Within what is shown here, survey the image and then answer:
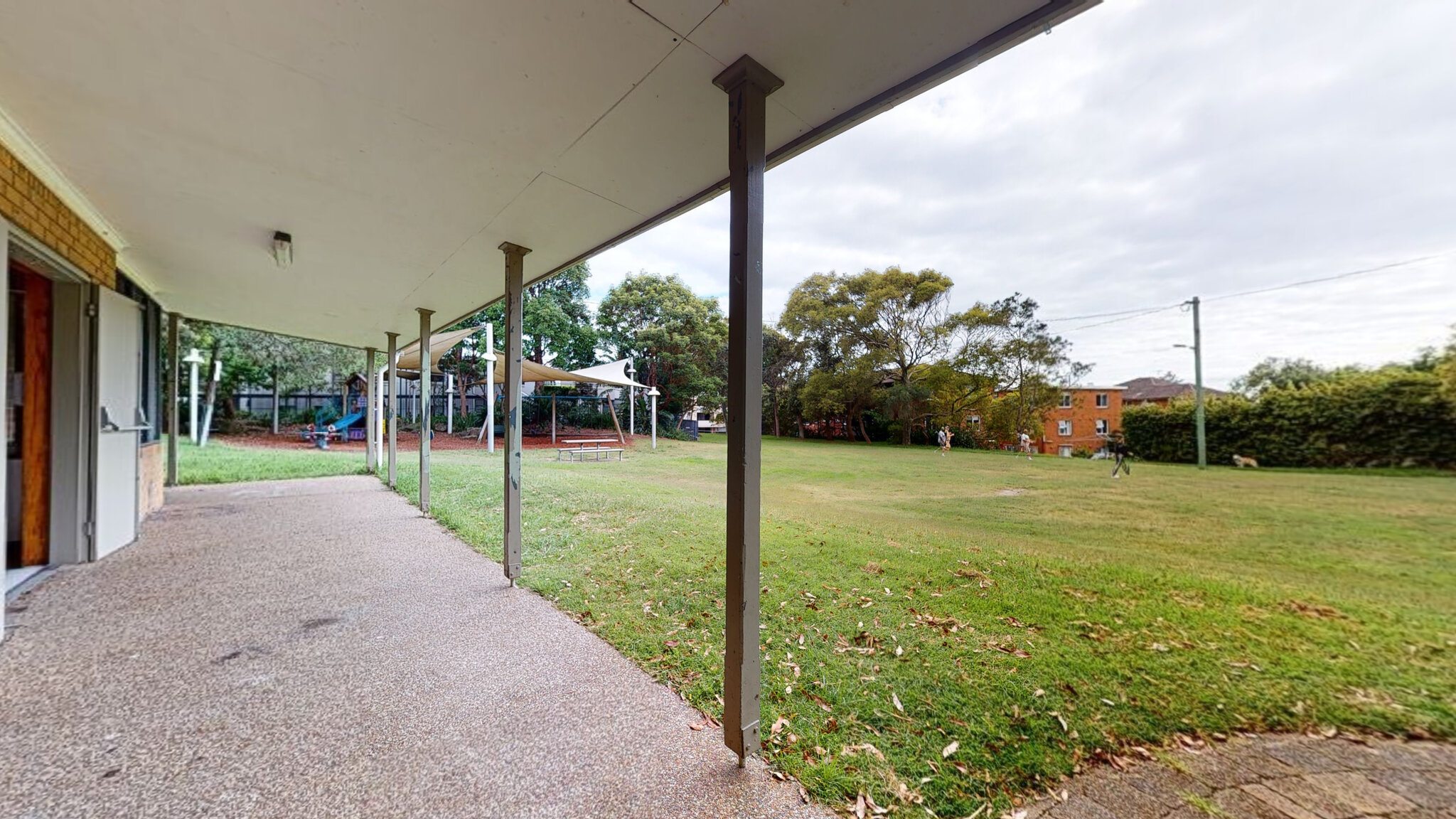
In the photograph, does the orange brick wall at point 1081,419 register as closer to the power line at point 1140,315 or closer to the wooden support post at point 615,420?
the power line at point 1140,315

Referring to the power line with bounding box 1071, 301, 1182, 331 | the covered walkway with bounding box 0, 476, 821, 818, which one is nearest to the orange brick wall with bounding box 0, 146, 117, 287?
the covered walkway with bounding box 0, 476, 821, 818

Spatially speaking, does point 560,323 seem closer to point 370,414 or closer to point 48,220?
point 370,414

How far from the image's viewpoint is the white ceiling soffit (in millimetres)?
1355

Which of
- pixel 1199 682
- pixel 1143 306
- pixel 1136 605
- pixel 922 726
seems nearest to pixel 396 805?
pixel 922 726

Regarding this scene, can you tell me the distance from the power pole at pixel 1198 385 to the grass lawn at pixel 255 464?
16642 mm

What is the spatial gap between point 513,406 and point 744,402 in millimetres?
2229

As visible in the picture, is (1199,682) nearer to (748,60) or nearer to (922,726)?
(922,726)

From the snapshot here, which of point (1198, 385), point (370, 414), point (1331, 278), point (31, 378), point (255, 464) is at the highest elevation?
point (1331, 278)

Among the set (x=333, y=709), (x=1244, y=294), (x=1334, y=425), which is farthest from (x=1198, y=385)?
(x=333, y=709)

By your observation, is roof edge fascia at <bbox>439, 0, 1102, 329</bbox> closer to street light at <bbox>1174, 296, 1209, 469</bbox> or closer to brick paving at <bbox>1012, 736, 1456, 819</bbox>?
brick paving at <bbox>1012, 736, 1456, 819</bbox>

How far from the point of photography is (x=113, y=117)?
6.36 ft

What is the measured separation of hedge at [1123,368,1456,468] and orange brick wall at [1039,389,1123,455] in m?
5.77

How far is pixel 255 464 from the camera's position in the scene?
9.21 m

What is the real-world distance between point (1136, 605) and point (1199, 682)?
994mm
